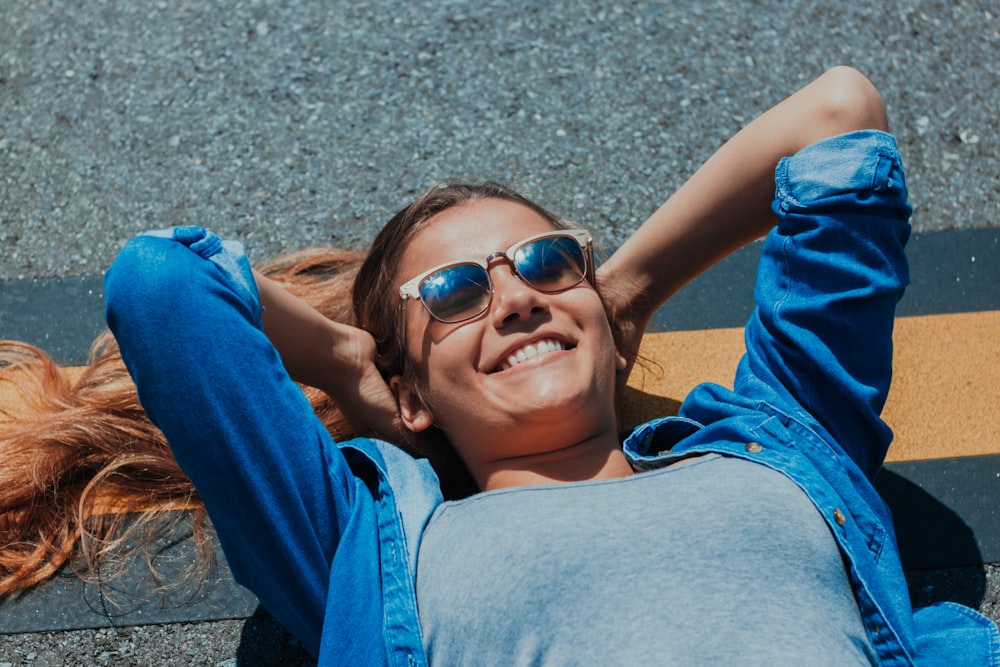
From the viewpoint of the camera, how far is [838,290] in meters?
2.00

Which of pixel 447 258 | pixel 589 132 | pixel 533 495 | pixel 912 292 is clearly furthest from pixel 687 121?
pixel 533 495

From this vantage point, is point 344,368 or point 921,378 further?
point 921,378

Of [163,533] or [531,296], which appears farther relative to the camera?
[163,533]

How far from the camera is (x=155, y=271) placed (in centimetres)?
166

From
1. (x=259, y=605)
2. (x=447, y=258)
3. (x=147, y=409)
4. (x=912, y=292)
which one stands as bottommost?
(x=259, y=605)

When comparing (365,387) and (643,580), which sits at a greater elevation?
(365,387)

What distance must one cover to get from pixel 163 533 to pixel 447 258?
1058 millimetres

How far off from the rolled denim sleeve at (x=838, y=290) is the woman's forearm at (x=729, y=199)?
0.08 meters

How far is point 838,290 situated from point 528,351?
0.67 m

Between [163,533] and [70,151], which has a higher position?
[70,151]

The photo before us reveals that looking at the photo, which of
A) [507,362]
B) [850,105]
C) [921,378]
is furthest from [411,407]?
[921,378]

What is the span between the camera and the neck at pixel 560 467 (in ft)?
6.49

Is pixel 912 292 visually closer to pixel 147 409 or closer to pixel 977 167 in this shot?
pixel 977 167

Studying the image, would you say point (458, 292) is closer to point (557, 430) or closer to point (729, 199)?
point (557, 430)
